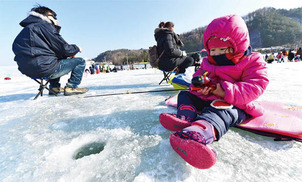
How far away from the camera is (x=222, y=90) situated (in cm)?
98

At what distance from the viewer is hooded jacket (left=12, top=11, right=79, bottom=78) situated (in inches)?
73.8

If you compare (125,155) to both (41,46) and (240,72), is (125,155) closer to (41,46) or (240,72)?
(240,72)

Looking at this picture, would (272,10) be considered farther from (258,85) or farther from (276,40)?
(258,85)

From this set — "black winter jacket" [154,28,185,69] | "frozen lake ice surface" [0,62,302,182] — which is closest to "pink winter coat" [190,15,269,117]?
"frozen lake ice surface" [0,62,302,182]

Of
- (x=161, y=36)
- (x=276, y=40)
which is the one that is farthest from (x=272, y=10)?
(x=161, y=36)

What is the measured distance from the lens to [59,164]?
0.73 metres

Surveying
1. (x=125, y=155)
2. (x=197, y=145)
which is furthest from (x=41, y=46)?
(x=197, y=145)

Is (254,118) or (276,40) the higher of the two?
(276,40)

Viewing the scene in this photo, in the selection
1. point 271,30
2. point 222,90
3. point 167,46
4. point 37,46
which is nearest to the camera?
point 222,90

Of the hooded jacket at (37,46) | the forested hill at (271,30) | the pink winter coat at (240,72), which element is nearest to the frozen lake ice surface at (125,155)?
the pink winter coat at (240,72)

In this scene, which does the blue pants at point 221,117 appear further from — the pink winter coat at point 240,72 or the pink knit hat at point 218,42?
the pink knit hat at point 218,42

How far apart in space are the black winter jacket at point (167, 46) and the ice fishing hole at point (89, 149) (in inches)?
94.9

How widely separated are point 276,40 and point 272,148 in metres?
86.2

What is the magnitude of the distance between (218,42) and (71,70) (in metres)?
2.54
